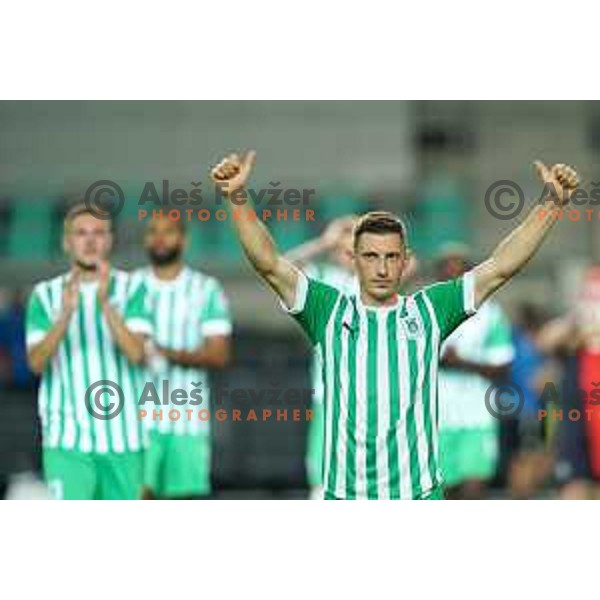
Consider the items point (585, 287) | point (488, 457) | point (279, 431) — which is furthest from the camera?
point (279, 431)

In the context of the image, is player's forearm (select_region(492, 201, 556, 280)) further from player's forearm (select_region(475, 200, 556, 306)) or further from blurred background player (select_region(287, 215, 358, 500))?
blurred background player (select_region(287, 215, 358, 500))

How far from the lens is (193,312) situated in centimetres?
827

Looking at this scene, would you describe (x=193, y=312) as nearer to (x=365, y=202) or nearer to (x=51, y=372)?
(x=51, y=372)

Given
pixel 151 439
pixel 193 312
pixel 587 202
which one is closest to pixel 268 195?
pixel 193 312

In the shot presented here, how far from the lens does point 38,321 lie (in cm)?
776

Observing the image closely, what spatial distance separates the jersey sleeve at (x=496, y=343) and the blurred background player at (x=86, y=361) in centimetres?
222

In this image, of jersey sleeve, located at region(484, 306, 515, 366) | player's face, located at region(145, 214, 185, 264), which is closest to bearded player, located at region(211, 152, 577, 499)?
player's face, located at region(145, 214, 185, 264)

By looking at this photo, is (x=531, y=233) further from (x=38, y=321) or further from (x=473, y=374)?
(x=473, y=374)

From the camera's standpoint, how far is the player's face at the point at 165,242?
27.1 ft

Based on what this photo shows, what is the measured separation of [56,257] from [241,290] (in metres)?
3.48

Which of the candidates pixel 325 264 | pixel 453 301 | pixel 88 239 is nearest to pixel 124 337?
pixel 88 239

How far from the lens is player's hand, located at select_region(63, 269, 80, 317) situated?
7.71 m

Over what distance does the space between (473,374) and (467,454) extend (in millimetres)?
417

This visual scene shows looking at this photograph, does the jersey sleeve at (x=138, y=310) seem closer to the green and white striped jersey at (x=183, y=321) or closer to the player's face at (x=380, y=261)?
the green and white striped jersey at (x=183, y=321)
